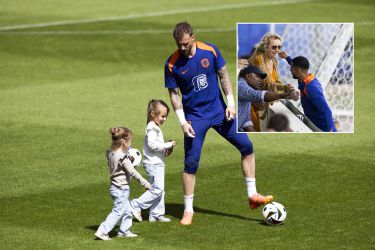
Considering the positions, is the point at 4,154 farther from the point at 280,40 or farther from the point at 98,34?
the point at 98,34

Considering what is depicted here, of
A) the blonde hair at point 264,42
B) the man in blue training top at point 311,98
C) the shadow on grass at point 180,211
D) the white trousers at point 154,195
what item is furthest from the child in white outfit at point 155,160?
the man in blue training top at point 311,98

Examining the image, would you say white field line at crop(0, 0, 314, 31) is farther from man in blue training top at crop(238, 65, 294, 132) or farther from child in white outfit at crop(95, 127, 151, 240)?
child in white outfit at crop(95, 127, 151, 240)

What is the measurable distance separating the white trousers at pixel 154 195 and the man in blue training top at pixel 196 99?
1.08 ft

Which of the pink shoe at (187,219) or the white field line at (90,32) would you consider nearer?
the pink shoe at (187,219)

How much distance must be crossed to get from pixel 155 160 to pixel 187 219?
0.88 metres

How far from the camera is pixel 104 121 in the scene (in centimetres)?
2058

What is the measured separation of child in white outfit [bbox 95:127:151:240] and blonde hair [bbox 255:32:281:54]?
9.01ft

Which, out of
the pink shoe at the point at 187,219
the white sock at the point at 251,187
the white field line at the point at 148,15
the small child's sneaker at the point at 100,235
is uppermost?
the white field line at the point at 148,15

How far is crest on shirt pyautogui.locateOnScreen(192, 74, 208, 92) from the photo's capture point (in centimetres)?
1364

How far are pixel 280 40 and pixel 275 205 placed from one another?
2620 millimetres

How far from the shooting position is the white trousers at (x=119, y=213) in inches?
509

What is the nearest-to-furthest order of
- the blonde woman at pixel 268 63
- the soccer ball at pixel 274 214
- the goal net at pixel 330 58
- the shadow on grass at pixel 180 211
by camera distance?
the soccer ball at pixel 274 214 < the shadow on grass at pixel 180 211 < the blonde woman at pixel 268 63 < the goal net at pixel 330 58

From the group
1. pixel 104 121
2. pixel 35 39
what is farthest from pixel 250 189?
pixel 35 39

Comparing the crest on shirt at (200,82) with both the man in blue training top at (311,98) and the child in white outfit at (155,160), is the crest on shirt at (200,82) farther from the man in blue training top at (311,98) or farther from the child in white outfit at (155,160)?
the man in blue training top at (311,98)
